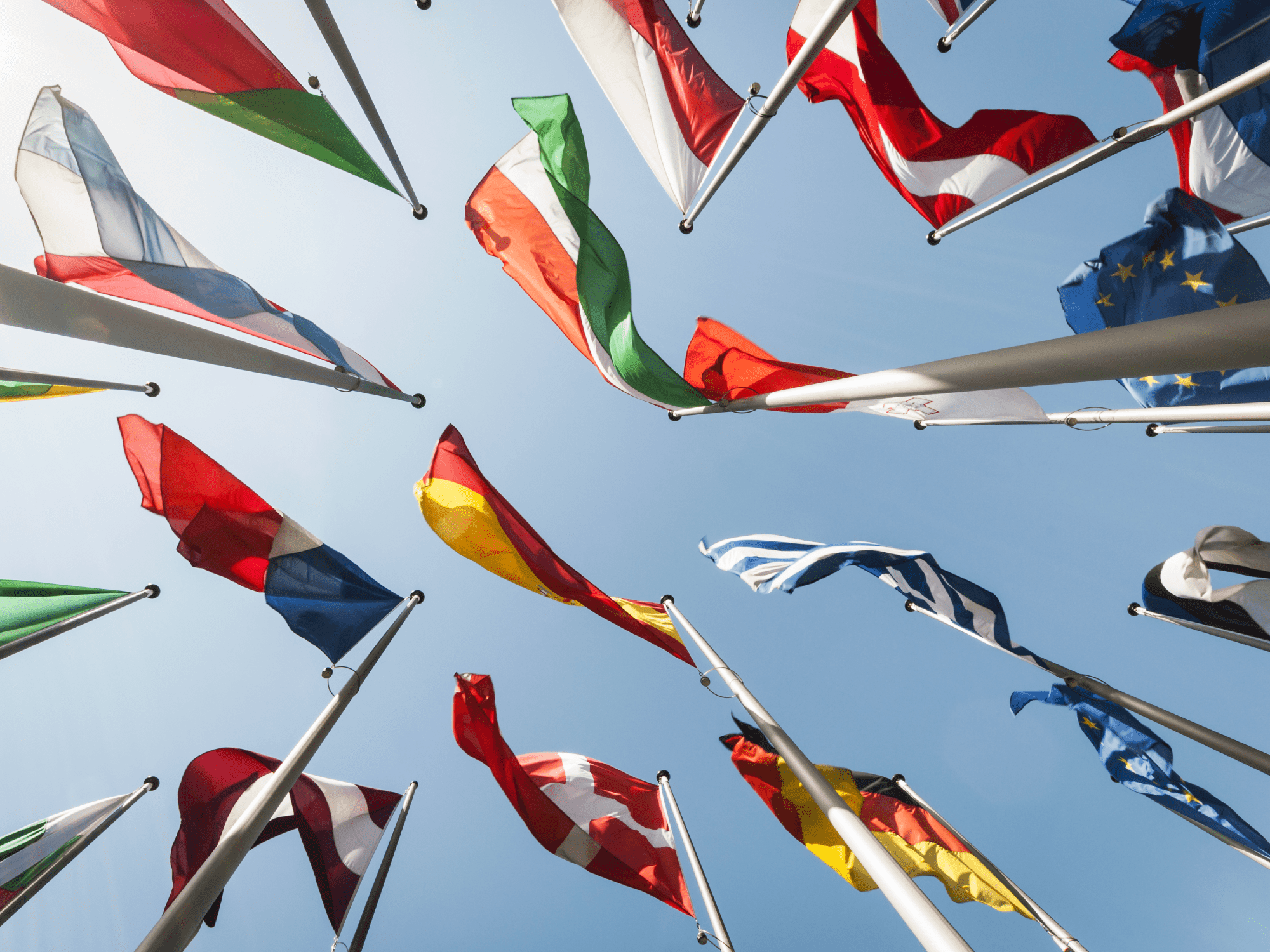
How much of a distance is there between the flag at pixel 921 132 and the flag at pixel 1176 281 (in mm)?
1267

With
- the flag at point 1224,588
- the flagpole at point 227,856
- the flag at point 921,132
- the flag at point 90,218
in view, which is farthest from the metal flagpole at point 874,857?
the flag at point 90,218

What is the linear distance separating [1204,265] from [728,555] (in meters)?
6.31

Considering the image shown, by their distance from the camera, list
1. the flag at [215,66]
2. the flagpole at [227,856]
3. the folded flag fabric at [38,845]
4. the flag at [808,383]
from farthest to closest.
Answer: the folded flag fabric at [38,845] < the flag at [808,383] < the flag at [215,66] < the flagpole at [227,856]

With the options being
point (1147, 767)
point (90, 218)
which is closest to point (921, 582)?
point (1147, 767)

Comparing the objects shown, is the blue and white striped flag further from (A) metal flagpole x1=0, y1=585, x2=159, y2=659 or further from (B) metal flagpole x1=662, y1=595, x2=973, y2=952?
(A) metal flagpole x1=0, y1=585, x2=159, y2=659

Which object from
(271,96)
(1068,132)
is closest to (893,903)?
(1068,132)

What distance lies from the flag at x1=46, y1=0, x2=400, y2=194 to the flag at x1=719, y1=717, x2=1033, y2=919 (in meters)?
7.48

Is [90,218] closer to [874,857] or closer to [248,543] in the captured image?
[248,543]

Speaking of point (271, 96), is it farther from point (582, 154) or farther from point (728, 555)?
point (728, 555)

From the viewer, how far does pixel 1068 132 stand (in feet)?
19.7

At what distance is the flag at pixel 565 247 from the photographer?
5730 mm

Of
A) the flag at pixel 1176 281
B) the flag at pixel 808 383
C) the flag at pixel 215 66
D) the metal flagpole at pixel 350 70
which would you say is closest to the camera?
the metal flagpole at pixel 350 70

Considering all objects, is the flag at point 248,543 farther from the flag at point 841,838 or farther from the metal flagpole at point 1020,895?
the metal flagpole at point 1020,895

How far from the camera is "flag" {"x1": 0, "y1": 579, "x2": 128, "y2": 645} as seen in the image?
7.60 meters
